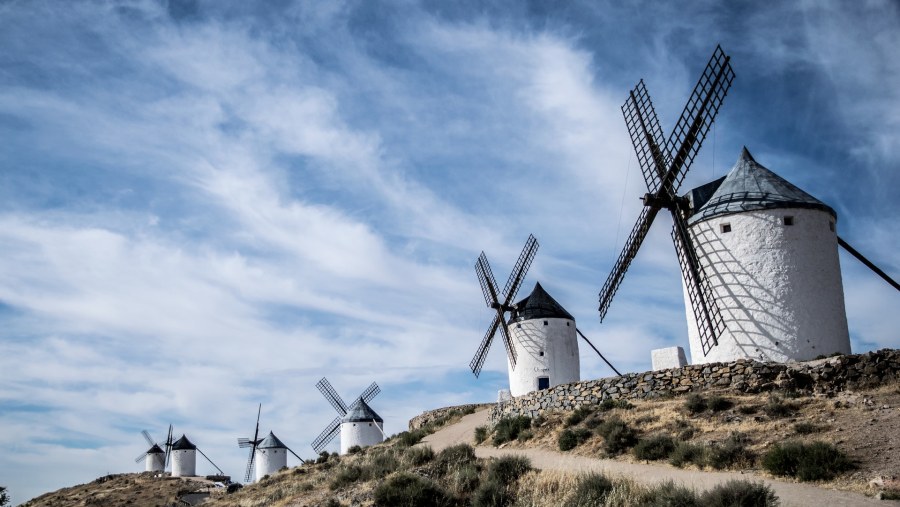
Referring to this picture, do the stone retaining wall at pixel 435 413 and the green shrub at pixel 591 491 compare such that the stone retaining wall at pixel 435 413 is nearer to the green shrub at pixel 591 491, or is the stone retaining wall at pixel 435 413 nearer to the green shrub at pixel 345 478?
the green shrub at pixel 345 478

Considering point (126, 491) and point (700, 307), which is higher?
point (700, 307)

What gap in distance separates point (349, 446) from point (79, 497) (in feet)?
75.6

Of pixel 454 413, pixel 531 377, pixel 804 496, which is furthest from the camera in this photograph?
pixel 454 413

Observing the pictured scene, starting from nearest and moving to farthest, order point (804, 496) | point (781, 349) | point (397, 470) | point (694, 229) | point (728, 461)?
point (804, 496) < point (728, 461) < point (397, 470) < point (781, 349) < point (694, 229)

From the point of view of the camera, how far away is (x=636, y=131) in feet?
80.5

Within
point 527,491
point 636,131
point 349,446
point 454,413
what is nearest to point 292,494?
point 527,491

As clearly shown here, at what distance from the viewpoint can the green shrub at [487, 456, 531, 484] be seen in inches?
564

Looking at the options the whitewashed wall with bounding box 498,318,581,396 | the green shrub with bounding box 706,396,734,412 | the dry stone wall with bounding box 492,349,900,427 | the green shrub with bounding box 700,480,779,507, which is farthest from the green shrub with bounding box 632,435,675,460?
the whitewashed wall with bounding box 498,318,581,396

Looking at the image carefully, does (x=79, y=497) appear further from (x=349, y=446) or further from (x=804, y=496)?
(x=804, y=496)

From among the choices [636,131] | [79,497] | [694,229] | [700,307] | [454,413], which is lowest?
[79,497]

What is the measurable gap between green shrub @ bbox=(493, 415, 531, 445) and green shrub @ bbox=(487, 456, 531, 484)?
482cm

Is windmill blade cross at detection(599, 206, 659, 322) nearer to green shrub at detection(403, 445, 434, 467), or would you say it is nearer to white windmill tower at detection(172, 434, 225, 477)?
green shrub at detection(403, 445, 434, 467)

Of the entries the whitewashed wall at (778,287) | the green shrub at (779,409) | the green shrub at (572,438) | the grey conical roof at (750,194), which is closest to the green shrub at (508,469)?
the green shrub at (572,438)

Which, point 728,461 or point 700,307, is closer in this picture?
point 728,461
